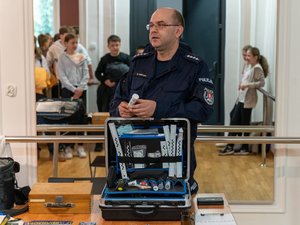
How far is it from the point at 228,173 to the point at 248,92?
0.61 meters

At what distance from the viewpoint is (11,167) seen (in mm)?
2533

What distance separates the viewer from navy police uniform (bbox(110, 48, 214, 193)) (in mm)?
2539

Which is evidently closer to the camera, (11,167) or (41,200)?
(41,200)

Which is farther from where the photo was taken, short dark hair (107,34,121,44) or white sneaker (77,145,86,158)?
white sneaker (77,145,86,158)

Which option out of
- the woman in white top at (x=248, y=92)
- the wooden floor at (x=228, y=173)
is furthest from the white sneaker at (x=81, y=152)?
the woman in white top at (x=248, y=92)

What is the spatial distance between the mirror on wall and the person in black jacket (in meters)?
0.05

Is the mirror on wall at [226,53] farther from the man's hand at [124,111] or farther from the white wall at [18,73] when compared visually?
the man's hand at [124,111]

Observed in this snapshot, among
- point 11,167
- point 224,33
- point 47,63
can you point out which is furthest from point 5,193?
point 224,33

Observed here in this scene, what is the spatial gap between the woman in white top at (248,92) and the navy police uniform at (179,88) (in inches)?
43.9

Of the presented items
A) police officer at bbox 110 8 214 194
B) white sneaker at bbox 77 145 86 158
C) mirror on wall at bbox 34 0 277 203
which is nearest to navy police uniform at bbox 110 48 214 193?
police officer at bbox 110 8 214 194

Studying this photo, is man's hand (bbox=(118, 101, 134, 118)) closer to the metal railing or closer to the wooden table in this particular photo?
the wooden table

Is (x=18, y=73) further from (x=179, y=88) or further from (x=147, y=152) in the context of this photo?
(x=147, y=152)

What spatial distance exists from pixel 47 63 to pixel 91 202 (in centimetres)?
166

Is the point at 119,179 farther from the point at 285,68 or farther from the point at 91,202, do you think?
the point at 285,68
